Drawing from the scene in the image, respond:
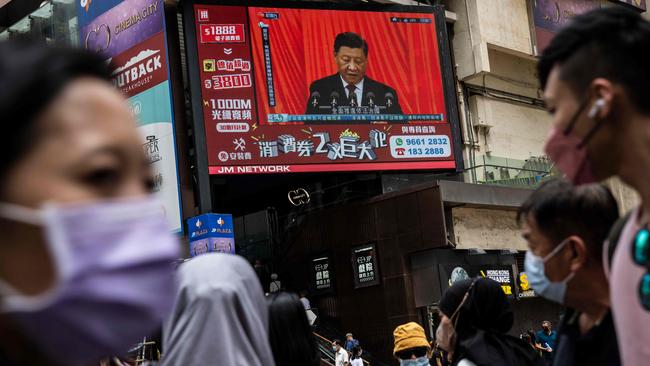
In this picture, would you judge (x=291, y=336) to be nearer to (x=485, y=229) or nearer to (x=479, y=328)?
(x=479, y=328)

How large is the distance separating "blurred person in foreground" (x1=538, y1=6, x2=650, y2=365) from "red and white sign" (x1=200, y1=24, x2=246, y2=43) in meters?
22.2

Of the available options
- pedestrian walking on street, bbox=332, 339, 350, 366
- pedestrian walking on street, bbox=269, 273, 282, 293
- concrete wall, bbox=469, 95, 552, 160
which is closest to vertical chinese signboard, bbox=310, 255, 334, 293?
pedestrian walking on street, bbox=269, 273, 282, 293

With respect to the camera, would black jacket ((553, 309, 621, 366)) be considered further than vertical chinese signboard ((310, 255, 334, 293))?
No

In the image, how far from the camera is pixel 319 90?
2475cm

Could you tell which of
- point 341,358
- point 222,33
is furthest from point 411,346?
point 222,33

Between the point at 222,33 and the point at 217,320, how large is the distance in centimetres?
2137

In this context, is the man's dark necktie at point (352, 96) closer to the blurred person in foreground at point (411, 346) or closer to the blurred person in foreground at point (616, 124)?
the blurred person in foreground at point (411, 346)

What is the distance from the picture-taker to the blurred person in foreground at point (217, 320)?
3.25 metres

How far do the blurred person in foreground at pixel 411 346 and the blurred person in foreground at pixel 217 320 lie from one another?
11.6 ft

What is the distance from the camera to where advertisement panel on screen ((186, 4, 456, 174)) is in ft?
78.0

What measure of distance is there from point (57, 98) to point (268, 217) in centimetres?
2559

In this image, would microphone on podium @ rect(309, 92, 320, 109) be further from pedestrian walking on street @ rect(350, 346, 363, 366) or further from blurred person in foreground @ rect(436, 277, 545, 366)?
blurred person in foreground @ rect(436, 277, 545, 366)

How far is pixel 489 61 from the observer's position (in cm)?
2923

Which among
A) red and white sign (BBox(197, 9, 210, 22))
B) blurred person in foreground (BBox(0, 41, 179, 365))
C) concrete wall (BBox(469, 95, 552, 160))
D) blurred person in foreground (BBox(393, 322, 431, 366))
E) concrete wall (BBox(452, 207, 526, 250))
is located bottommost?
blurred person in foreground (BBox(393, 322, 431, 366))
